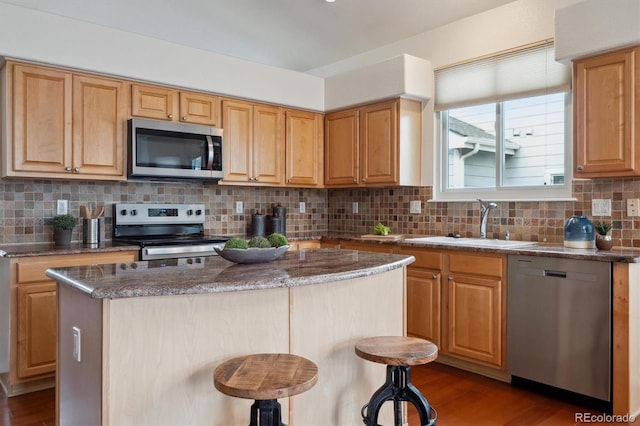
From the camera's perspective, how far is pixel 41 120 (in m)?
3.15

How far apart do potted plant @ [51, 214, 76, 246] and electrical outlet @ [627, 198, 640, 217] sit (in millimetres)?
3706

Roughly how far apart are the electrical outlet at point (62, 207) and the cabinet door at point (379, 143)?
244 cm

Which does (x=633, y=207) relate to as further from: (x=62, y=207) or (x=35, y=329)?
(x=62, y=207)

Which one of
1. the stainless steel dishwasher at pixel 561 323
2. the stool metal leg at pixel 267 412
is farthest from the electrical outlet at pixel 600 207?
the stool metal leg at pixel 267 412

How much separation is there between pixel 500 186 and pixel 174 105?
8.76 feet

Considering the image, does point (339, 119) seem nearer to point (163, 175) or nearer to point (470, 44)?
point (470, 44)

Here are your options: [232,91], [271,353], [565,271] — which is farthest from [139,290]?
[232,91]

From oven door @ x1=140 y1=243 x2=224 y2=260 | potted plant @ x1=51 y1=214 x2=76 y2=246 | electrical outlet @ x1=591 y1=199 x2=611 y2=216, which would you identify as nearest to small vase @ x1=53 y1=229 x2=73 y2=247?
potted plant @ x1=51 y1=214 x2=76 y2=246

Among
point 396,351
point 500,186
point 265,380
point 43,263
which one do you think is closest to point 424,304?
point 500,186

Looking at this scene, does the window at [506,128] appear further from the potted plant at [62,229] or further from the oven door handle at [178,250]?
the potted plant at [62,229]

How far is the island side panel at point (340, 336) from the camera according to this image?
1.90m

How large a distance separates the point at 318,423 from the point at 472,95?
294 centimetres

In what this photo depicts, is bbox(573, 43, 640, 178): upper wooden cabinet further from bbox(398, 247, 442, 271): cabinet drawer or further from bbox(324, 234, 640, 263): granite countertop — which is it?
bbox(398, 247, 442, 271): cabinet drawer

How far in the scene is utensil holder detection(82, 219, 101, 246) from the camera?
135 inches
